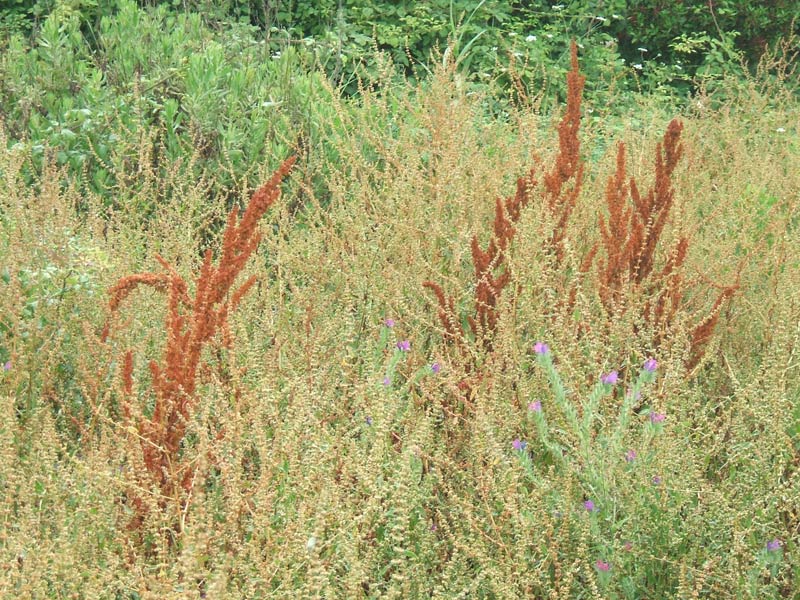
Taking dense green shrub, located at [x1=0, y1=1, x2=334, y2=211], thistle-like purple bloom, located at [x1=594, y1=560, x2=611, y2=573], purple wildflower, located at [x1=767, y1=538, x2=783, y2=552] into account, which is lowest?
thistle-like purple bloom, located at [x1=594, y1=560, x2=611, y2=573]

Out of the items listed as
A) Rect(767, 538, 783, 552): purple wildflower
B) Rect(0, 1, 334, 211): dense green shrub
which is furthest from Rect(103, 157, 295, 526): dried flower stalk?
Rect(0, 1, 334, 211): dense green shrub

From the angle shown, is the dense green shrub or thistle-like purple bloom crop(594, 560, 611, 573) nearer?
thistle-like purple bloom crop(594, 560, 611, 573)

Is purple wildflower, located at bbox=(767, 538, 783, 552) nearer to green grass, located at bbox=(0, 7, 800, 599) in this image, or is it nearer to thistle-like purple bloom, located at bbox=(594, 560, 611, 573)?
green grass, located at bbox=(0, 7, 800, 599)

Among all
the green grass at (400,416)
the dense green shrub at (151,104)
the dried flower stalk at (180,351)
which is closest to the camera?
the green grass at (400,416)

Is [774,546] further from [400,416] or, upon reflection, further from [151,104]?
[151,104]

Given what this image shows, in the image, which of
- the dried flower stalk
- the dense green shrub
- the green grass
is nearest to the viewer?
the green grass

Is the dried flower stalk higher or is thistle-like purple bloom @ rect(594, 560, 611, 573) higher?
the dried flower stalk

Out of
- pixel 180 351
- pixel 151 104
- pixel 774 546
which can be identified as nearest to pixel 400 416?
pixel 180 351

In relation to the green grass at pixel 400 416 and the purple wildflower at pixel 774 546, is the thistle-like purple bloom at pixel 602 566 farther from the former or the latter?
the purple wildflower at pixel 774 546

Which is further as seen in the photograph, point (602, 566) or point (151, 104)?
point (151, 104)

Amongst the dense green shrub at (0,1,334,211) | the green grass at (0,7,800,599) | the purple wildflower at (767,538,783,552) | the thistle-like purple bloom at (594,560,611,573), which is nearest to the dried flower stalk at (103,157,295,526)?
the green grass at (0,7,800,599)

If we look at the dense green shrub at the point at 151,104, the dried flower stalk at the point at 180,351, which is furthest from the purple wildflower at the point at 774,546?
the dense green shrub at the point at 151,104

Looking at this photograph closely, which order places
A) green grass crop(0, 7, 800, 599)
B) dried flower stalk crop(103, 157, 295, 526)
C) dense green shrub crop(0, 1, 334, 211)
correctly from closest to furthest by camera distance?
green grass crop(0, 7, 800, 599)
dried flower stalk crop(103, 157, 295, 526)
dense green shrub crop(0, 1, 334, 211)

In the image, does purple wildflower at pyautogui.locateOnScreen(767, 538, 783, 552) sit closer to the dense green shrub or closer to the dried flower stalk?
the dried flower stalk
